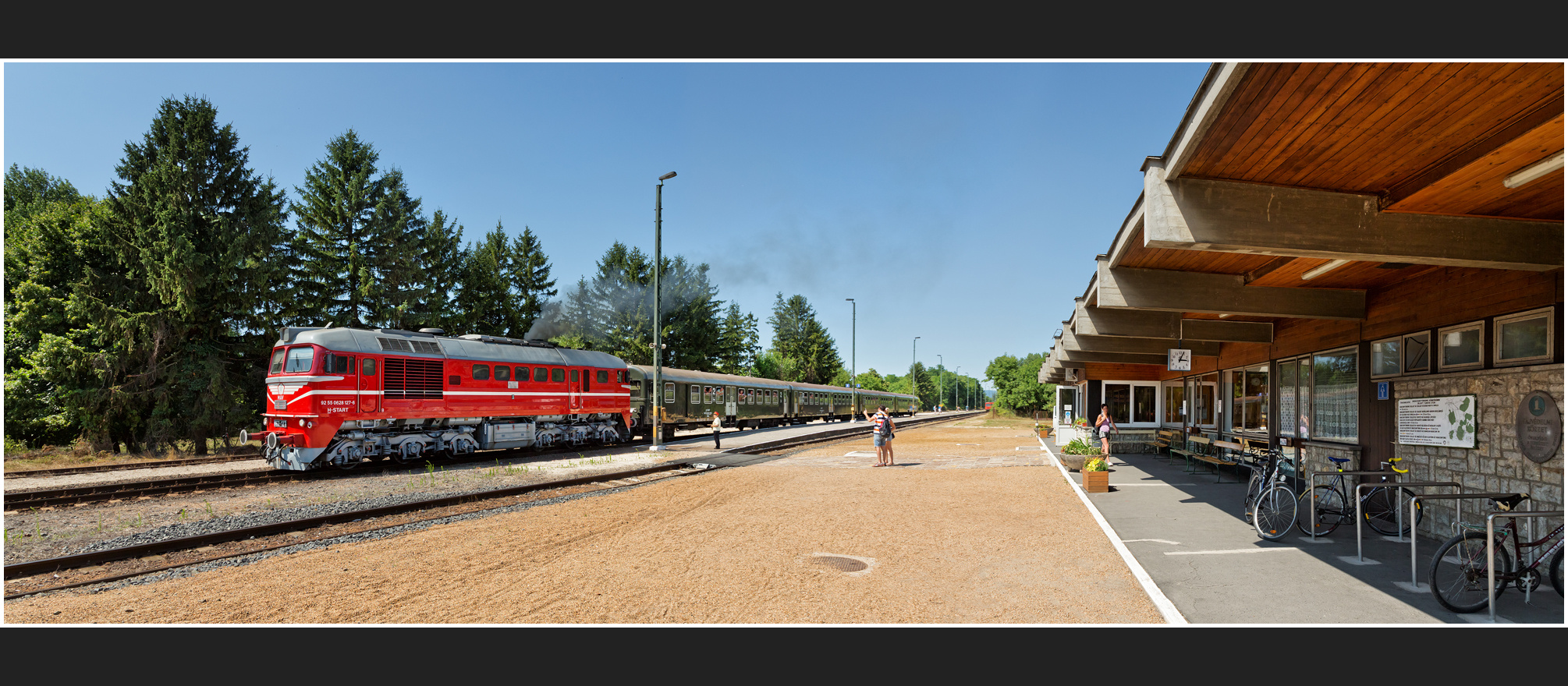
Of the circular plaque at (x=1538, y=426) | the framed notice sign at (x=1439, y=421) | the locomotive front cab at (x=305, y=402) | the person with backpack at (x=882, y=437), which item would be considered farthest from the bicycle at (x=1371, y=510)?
the locomotive front cab at (x=305, y=402)

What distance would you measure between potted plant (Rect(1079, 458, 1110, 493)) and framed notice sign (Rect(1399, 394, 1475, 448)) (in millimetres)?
4063

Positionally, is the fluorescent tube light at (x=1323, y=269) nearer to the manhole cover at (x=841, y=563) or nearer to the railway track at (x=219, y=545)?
the manhole cover at (x=841, y=563)

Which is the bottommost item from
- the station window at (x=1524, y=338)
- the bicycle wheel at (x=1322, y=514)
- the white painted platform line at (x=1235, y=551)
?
the white painted platform line at (x=1235, y=551)

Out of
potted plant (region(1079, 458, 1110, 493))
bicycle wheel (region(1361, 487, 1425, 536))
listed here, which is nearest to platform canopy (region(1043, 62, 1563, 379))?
bicycle wheel (region(1361, 487, 1425, 536))

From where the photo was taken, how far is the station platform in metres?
5.22

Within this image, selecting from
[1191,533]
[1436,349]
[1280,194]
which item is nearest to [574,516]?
[1191,533]

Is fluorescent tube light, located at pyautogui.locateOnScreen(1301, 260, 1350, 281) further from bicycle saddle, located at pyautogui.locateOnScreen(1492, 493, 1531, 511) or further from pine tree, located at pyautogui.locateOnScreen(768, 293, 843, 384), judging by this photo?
pine tree, located at pyautogui.locateOnScreen(768, 293, 843, 384)

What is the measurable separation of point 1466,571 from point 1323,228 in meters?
2.84

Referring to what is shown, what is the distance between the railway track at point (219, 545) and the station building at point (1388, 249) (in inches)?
364

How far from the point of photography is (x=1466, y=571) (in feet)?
17.1

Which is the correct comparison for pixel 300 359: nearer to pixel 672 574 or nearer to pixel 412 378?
pixel 412 378

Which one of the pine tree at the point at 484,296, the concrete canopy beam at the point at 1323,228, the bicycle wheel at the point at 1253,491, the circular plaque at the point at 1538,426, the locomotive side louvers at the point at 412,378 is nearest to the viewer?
the concrete canopy beam at the point at 1323,228

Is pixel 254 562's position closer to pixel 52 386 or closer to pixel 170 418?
pixel 170 418

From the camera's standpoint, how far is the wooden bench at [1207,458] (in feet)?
46.3
